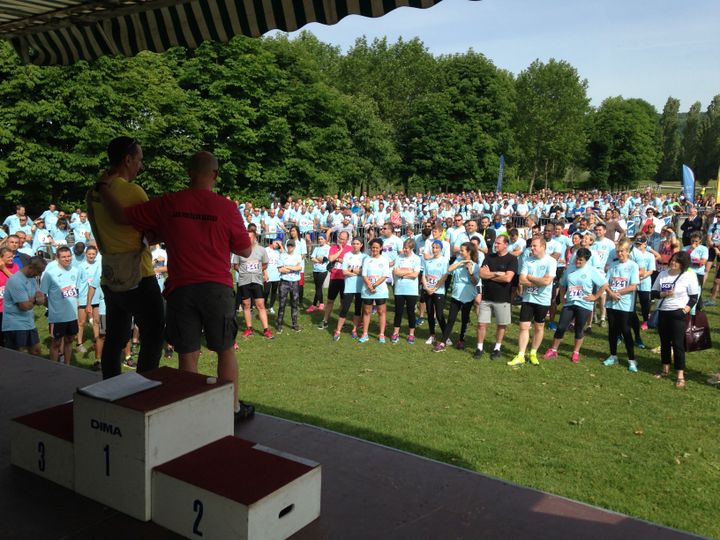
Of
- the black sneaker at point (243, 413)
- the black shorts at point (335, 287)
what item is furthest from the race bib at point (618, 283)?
the black sneaker at point (243, 413)

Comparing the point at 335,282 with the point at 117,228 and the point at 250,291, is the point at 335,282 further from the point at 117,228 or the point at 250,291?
the point at 117,228

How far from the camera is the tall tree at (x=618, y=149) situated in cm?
7731

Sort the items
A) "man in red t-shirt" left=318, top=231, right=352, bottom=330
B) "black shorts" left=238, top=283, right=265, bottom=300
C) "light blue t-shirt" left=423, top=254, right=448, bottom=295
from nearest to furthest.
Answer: "light blue t-shirt" left=423, top=254, right=448, bottom=295 → "black shorts" left=238, top=283, right=265, bottom=300 → "man in red t-shirt" left=318, top=231, right=352, bottom=330

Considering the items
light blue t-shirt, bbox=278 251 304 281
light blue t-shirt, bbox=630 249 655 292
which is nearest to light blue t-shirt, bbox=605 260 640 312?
light blue t-shirt, bbox=630 249 655 292

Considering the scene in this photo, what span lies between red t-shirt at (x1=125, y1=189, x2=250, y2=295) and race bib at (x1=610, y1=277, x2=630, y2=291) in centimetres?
790

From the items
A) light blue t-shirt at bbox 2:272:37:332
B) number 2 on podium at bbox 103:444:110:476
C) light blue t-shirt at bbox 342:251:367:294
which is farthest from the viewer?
light blue t-shirt at bbox 342:251:367:294

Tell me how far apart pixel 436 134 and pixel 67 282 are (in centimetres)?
5109

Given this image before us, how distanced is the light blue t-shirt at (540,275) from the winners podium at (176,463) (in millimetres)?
7764

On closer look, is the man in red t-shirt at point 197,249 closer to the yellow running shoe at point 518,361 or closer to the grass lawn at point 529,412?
the grass lawn at point 529,412

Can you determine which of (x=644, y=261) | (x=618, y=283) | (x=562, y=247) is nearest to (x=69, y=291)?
(x=618, y=283)

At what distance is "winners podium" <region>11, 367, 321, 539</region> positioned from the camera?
234 cm

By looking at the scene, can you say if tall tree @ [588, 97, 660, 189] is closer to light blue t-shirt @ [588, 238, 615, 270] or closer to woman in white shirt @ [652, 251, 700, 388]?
light blue t-shirt @ [588, 238, 615, 270]

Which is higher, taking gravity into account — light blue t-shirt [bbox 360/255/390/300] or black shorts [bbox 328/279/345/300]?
light blue t-shirt [bbox 360/255/390/300]

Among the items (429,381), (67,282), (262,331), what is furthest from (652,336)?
(67,282)
